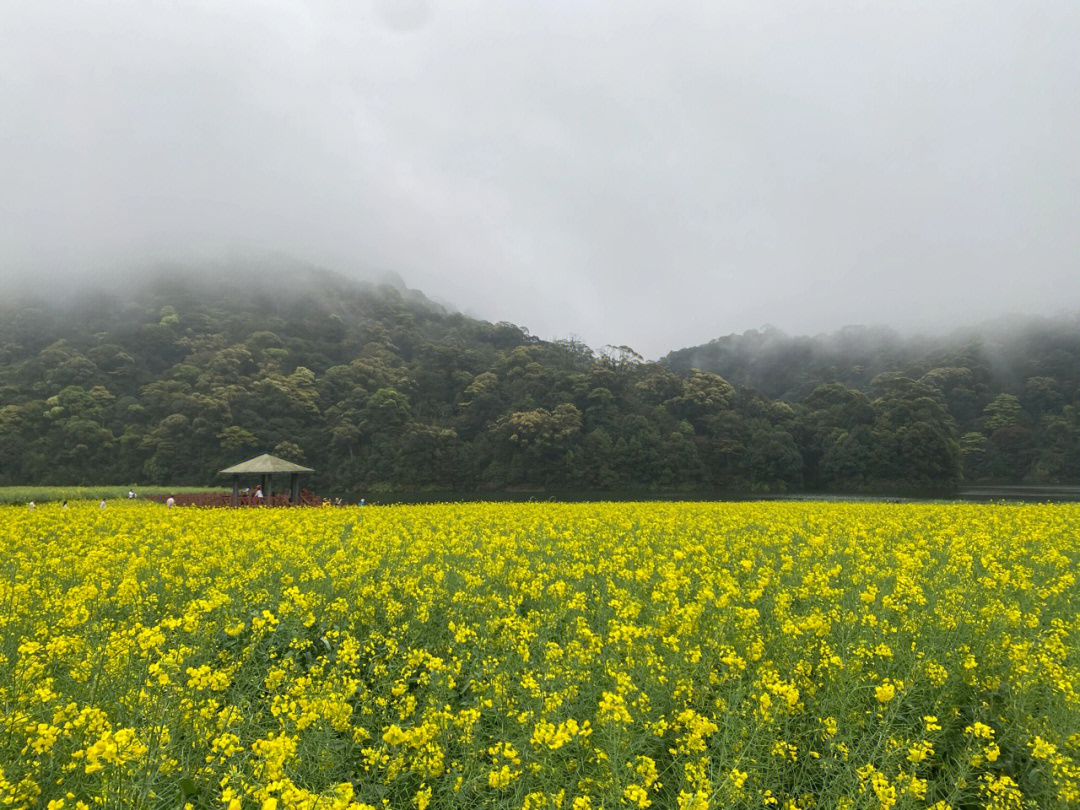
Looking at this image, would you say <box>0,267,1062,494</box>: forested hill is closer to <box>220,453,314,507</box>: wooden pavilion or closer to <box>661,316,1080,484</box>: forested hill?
<box>661,316,1080,484</box>: forested hill

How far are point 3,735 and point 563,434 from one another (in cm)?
5100

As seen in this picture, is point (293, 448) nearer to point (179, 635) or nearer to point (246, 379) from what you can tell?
point (246, 379)

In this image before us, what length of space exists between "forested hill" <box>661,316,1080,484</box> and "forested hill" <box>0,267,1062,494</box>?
40 cm

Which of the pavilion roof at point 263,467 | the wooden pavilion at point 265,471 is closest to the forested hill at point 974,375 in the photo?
the wooden pavilion at point 265,471

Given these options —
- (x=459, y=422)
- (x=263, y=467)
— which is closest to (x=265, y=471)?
(x=263, y=467)

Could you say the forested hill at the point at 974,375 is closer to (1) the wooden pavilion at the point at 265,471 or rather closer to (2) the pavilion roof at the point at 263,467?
(1) the wooden pavilion at the point at 265,471

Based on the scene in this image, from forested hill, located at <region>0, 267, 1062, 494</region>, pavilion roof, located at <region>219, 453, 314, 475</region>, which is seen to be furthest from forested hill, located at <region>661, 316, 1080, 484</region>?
pavilion roof, located at <region>219, 453, 314, 475</region>

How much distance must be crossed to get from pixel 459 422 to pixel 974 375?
65096 mm

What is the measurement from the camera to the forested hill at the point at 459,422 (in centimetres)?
5062

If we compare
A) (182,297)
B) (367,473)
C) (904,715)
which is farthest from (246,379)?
(904,715)

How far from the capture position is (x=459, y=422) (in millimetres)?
58094

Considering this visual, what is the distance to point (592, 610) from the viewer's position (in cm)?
530

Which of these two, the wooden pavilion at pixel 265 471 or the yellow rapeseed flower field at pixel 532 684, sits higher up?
the wooden pavilion at pixel 265 471

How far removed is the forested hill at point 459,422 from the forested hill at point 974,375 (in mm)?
397
